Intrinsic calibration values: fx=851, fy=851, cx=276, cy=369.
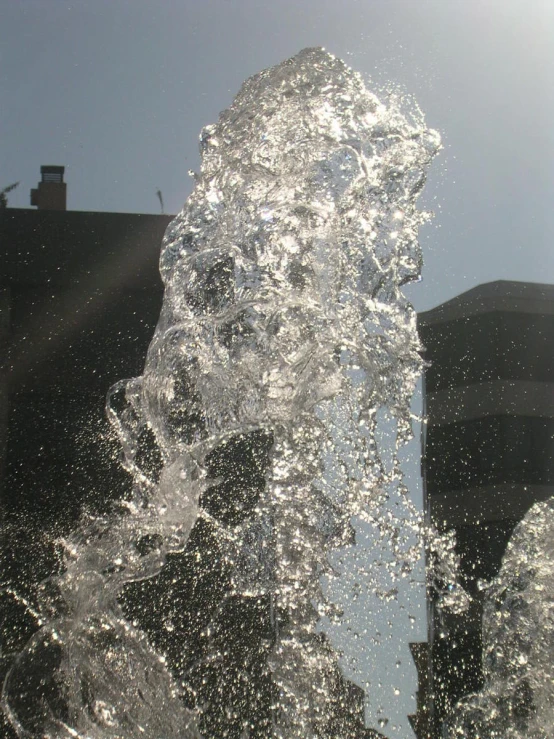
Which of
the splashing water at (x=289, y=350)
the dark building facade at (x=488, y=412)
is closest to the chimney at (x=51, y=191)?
the splashing water at (x=289, y=350)

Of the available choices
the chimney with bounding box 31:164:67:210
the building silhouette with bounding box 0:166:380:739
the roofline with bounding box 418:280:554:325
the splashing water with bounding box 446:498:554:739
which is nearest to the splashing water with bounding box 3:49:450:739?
the building silhouette with bounding box 0:166:380:739

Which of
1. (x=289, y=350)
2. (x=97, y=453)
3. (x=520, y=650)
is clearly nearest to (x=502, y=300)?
(x=520, y=650)

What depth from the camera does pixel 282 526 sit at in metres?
3.29

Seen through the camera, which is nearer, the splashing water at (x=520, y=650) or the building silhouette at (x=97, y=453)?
the splashing water at (x=520, y=650)

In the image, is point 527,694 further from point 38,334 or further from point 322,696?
point 38,334

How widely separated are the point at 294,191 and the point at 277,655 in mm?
1852

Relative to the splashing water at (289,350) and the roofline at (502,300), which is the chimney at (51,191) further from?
the roofline at (502,300)

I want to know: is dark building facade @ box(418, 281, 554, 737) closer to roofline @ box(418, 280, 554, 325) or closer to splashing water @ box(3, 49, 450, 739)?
roofline @ box(418, 280, 554, 325)

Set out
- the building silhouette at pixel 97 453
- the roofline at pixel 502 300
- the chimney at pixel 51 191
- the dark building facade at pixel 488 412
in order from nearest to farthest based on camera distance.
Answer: the building silhouette at pixel 97 453 < the chimney at pixel 51 191 < the dark building facade at pixel 488 412 < the roofline at pixel 502 300

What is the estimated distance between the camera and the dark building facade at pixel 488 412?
6031mm

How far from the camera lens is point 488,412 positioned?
6473 millimetres

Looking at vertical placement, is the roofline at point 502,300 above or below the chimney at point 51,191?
above

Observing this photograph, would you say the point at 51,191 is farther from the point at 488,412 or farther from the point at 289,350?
the point at 488,412

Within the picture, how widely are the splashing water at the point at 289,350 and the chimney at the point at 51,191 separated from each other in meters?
0.97
